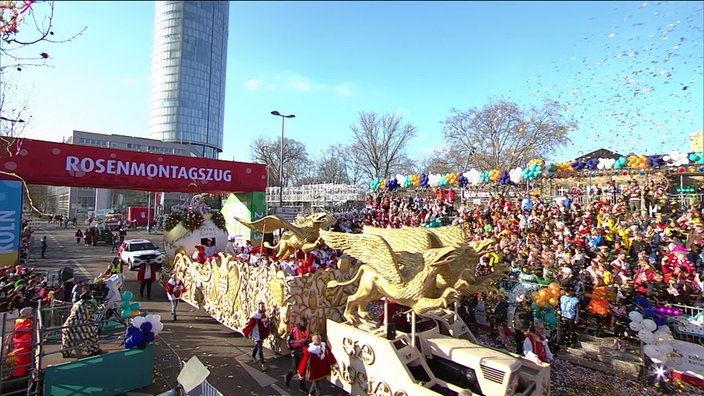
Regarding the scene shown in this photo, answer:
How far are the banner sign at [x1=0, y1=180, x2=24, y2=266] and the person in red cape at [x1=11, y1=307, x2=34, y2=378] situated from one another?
5.55 meters

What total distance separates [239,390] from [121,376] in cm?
189

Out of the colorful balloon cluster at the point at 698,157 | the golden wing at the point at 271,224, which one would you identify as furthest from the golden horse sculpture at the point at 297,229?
the colorful balloon cluster at the point at 698,157

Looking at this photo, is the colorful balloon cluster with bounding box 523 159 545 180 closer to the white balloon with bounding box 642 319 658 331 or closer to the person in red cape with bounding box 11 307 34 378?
the white balloon with bounding box 642 319 658 331

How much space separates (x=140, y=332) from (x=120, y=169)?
26.0 ft

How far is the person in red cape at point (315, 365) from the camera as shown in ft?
19.1

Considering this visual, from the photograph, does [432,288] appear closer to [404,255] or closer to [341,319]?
[404,255]

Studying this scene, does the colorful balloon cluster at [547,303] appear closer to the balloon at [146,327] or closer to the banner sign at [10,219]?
the balloon at [146,327]

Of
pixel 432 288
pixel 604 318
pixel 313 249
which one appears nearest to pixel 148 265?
pixel 313 249

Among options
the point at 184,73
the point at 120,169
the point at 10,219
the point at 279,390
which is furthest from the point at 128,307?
the point at 184,73

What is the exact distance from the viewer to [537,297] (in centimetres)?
781

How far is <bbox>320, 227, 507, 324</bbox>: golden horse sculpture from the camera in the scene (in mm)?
5234

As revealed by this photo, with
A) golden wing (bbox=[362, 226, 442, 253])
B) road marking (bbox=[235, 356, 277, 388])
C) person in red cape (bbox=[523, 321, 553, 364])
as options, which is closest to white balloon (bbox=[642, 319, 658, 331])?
person in red cape (bbox=[523, 321, 553, 364])

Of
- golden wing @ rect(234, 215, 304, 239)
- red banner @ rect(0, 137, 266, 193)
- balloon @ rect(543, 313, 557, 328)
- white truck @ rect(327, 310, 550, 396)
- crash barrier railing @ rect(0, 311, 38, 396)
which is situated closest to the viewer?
white truck @ rect(327, 310, 550, 396)

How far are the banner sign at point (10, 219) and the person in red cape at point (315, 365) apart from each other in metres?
9.09
